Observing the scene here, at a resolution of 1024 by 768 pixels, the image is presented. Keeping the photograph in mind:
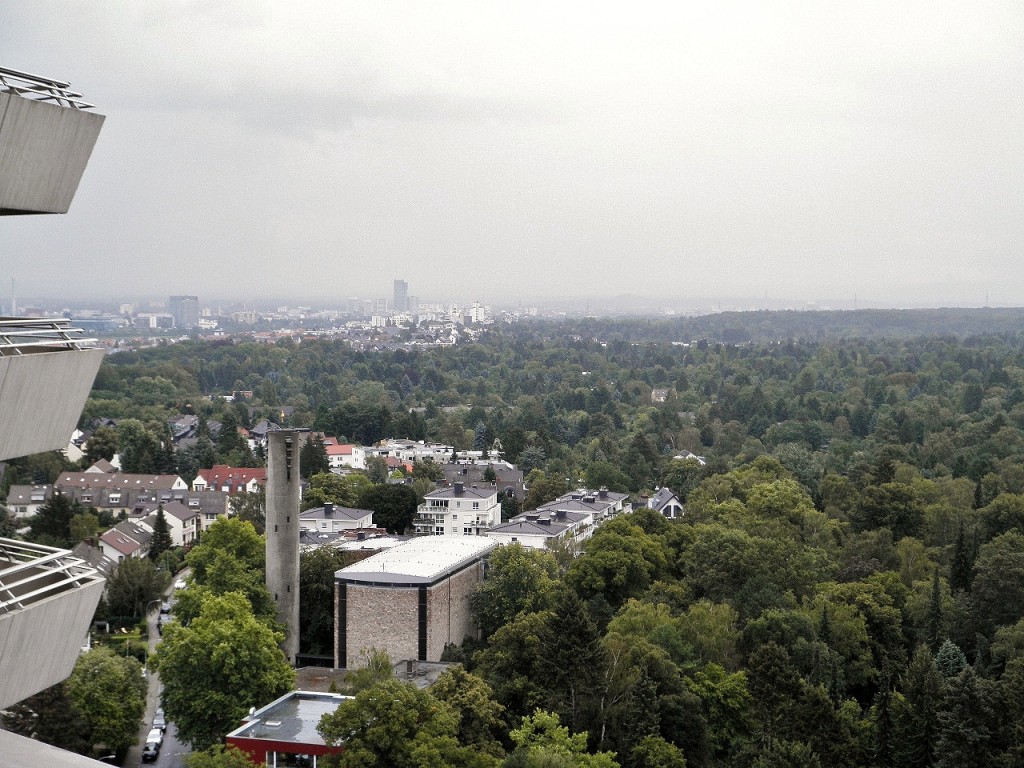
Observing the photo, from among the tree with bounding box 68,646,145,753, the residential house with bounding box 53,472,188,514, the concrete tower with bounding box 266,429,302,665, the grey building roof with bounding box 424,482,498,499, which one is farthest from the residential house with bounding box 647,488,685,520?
the tree with bounding box 68,646,145,753

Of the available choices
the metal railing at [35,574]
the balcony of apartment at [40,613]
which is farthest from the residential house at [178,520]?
the balcony of apartment at [40,613]

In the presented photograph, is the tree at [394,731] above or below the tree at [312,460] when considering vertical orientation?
above

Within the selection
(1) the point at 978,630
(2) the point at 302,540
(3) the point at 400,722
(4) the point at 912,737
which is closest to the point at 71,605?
(3) the point at 400,722

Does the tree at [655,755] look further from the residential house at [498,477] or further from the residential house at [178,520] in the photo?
the residential house at [498,477]

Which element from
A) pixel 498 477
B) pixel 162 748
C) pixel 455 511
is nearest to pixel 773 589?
pixel 162 748

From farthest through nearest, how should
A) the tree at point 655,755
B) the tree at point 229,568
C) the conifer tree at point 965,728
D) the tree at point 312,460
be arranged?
the tree at point 312,460
the tree at point 229,568
the tree at point 655,755
the conifer tree at point 965,728

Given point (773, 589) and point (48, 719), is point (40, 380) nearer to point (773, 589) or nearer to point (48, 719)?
point (48, 719)

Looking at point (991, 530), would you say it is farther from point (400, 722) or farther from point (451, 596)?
point (400, 722)
